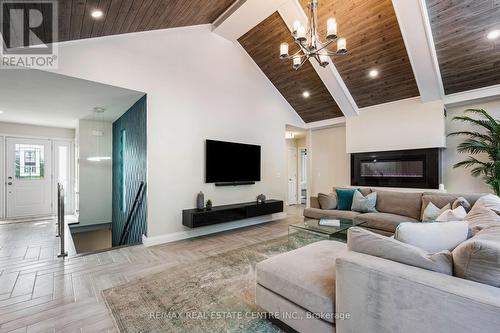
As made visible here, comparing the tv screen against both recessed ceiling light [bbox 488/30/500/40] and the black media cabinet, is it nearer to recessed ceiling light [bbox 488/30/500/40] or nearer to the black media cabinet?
the black media cabinet

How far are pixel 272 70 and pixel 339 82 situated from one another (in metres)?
1.59

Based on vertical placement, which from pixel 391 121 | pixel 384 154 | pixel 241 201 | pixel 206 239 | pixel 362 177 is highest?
pixel 391 121

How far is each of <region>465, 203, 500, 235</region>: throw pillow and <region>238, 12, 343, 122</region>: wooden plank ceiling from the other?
405 cm

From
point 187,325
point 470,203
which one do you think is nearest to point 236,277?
point 187,325

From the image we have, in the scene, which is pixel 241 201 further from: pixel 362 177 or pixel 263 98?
pixel 362 177

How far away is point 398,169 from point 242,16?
4.67 metres

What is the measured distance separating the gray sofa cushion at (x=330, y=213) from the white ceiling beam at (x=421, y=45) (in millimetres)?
2829

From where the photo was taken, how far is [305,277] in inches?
64.4

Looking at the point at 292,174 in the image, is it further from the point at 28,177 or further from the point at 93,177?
the point at 28,177

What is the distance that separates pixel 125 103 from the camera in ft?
14.1

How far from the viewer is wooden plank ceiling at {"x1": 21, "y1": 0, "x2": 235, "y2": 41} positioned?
2557 millimetres

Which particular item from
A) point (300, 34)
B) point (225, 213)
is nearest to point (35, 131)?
point (225, 213)

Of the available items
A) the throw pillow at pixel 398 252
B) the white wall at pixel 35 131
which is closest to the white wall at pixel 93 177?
the white wall at pixel 35 131

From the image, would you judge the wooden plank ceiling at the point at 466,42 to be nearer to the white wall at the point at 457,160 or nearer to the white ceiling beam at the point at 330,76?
the white wall at the point at 457,160
